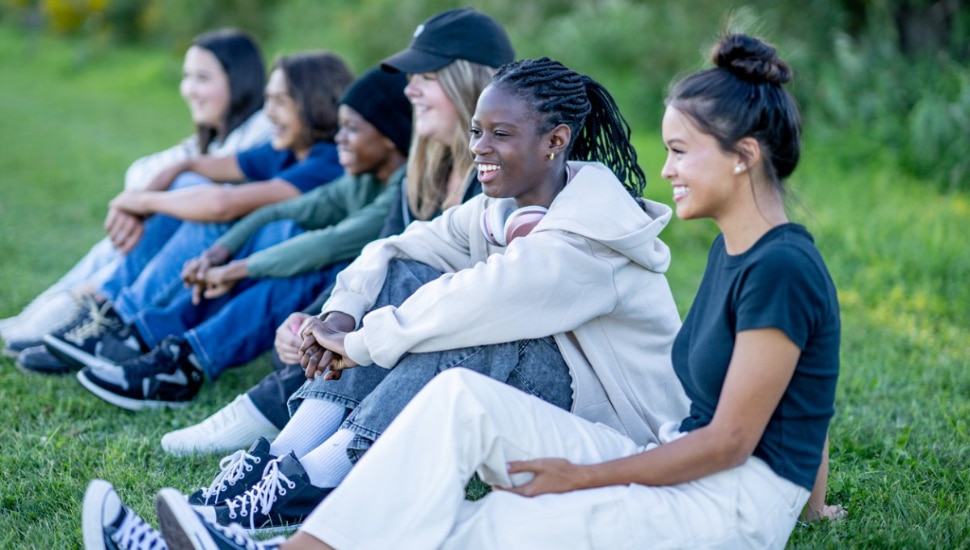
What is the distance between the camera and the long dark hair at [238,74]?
571 centimetres

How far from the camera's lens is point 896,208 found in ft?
23.4

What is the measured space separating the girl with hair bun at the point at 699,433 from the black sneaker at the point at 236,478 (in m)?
0.49

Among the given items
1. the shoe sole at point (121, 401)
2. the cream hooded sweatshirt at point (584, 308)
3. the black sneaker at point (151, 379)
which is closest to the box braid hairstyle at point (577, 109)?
the cream hooded sweatshirt at point (584, 308)

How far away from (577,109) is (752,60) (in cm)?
84

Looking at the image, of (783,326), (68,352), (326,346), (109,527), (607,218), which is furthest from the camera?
(68,352)

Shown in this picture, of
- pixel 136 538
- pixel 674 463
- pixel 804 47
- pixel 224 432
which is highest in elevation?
pixel 804 47

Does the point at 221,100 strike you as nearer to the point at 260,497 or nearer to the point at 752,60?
the point at 260,497

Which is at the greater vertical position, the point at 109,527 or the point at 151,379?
the point at 109,527

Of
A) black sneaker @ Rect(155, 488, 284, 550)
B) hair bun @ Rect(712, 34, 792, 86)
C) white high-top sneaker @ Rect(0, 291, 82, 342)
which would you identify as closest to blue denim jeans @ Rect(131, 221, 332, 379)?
white high-top sneaker @ Rect(0, 291, 82, 342)

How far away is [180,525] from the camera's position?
2330 millimetres

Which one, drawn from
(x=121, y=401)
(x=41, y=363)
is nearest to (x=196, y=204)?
(x=41, y=363)

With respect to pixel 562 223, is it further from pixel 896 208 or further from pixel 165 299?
pixel 896 208

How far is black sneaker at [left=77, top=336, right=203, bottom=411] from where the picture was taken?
13.3ft

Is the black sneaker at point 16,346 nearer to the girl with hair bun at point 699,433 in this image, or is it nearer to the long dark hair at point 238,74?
the long dark hair at point 238,74
